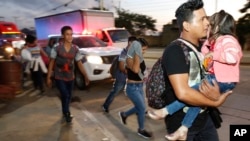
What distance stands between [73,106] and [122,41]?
8195mm

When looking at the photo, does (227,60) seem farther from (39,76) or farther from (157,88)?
(39,76)

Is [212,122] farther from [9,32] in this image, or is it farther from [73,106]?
[9,32]

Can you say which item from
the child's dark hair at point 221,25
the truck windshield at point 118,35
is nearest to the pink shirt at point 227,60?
the child's dark hair at point 221,25

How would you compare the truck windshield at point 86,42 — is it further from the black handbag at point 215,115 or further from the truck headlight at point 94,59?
the black handbag at point 215,115

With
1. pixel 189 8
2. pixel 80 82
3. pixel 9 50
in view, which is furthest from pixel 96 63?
pixel 9 50

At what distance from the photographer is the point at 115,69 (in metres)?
6.62

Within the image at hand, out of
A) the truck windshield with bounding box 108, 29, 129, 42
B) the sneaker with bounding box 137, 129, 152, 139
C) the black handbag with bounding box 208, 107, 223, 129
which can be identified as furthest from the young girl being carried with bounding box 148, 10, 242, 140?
the truck windshield with bounding box 108, 29, 129, 42

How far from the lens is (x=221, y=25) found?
3.01 m

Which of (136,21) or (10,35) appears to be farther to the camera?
(136,21)

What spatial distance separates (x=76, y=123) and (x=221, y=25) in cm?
403

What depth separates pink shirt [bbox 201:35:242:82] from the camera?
2668 mm

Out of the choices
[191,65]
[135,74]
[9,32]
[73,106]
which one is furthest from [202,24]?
[9,32]

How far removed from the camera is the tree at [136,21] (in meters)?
52.4

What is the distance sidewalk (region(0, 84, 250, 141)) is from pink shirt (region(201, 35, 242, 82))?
8.89ft
